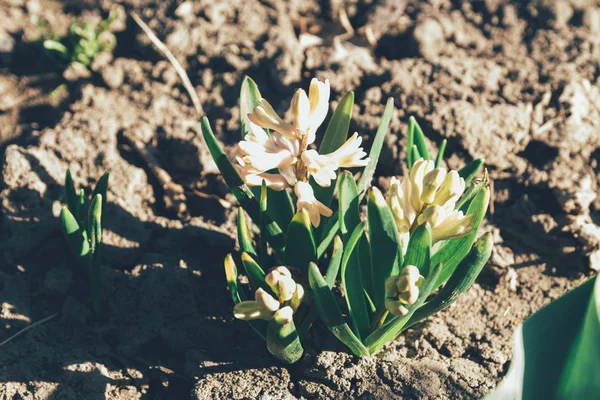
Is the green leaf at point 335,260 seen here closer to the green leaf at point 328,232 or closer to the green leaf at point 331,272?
the green leaf at point 331,272

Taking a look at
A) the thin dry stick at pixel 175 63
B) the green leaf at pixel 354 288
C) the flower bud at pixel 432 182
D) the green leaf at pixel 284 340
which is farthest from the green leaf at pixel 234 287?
the thin dry stick at pixel 175 63

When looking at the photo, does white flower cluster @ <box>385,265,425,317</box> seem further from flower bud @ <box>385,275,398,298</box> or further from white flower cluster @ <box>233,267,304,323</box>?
white flower cluster @ <box>233,267,304,323</box>

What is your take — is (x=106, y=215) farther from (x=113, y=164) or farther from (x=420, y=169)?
(x=420, y=169)

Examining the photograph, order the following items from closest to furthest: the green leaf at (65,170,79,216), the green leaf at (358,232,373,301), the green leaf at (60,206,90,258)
Answer: the green leaf at (358,232,373,301) → the green leaf at (60,206,90,258) → the green leaf at (65,170,79,216)

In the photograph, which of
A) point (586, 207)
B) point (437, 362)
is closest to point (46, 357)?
point (437, 362)

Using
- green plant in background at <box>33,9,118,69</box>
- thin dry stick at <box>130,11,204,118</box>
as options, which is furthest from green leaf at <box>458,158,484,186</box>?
green plant in background at <box>33,9,118,69</box>

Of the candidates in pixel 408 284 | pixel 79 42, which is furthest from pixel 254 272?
pixel 79 42
